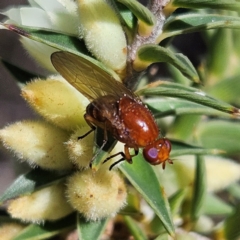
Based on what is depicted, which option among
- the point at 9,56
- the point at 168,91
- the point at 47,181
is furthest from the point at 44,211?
the point at 9,56

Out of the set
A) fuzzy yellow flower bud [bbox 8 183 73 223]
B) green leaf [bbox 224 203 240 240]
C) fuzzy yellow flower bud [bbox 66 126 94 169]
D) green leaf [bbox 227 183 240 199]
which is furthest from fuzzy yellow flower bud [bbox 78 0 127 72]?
green leaf [bbox 227 183 240 199]

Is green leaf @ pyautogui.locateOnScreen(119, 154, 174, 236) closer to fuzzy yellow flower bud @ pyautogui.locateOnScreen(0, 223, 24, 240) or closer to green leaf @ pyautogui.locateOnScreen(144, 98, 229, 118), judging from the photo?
green leaf @ pyautogui.locateOnScreen(144, 98, 229, 118)

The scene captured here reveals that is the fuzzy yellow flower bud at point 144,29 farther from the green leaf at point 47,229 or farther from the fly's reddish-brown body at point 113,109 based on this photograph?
the green leaf at point 47,229

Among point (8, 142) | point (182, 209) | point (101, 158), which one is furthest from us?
point (182, 209)

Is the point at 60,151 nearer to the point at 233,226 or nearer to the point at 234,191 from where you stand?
the point at 233,226

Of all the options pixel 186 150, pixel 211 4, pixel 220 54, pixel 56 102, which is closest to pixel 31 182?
pixel 56 102

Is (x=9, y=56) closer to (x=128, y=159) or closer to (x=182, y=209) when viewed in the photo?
(x=182, y=209)
